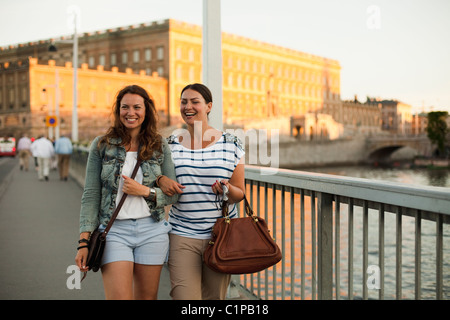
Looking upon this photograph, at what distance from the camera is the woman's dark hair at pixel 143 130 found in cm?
253

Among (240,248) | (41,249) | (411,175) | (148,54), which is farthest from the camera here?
(148,54)

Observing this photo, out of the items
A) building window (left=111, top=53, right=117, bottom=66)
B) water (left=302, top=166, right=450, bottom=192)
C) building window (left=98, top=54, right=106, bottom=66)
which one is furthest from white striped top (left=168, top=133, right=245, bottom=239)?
building window (left=98, top=54, right=106, bottom=66)

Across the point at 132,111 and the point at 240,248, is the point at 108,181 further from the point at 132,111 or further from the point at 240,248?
the point at 240,248

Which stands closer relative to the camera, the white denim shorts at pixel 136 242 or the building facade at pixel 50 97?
the white denim shorts at pixel 136 242

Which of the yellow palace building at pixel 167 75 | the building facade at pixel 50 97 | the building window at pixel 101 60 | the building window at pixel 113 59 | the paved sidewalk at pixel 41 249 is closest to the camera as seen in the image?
the paved sidewalk at pixel 41 249

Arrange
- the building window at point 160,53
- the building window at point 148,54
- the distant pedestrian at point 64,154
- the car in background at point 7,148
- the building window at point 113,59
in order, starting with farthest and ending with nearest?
the building window at point 113,59 → the building window at point 148,54 → the building window at point 160,53 → the car in background at point 7,148 → the distant pedestrian at point 64,154

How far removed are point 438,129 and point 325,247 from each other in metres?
57.3

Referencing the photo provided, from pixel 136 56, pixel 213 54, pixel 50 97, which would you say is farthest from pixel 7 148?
pixel 213 54

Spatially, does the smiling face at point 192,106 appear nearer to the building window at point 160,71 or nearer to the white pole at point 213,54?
the white pole at point 213,54

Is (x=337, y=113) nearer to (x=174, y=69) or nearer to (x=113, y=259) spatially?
(x=174, y=69)

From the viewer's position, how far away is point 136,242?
8.03 feet

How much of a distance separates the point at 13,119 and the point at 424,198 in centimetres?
5563

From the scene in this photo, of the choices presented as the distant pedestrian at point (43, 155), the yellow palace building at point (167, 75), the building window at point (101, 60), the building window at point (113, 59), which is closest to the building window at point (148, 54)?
the yellow palace building at point (167, 75)

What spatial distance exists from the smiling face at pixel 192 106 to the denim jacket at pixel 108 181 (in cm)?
20
